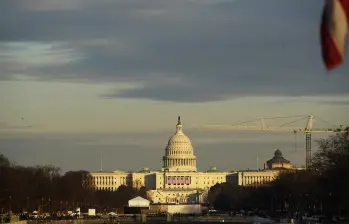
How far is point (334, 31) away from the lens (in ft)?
30.2

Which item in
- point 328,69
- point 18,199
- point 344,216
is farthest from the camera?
point 18,199

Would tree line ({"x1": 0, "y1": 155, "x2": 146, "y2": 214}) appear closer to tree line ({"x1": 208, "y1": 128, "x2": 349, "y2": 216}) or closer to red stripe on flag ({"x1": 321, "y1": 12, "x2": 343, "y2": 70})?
tree line ({"x1": 208, "y1": 128, "x2": 349, "y2": 216})

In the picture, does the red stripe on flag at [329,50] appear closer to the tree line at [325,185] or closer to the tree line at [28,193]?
the tree line at [325,185]

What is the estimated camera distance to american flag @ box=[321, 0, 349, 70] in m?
9.12

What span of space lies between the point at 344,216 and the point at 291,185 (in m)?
64.0

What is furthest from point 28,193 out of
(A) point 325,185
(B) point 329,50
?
(B) point 329,50

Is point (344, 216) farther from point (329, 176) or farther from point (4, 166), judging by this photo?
point (4, 166)

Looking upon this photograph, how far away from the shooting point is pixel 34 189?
170 m

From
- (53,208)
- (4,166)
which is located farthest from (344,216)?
(53,208)

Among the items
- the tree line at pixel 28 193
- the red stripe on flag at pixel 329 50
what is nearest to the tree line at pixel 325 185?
the tree line at pixel 28 193

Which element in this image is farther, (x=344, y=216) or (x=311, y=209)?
(x=311, y=209)

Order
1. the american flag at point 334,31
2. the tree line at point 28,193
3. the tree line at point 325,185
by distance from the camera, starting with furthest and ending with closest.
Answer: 1. the tree line at point 28,193
2. the tree line at point 325,185
3. the american flag at point 334,31

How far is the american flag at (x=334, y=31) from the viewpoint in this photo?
912 centimetres

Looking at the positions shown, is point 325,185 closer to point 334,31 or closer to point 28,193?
point 28,193
